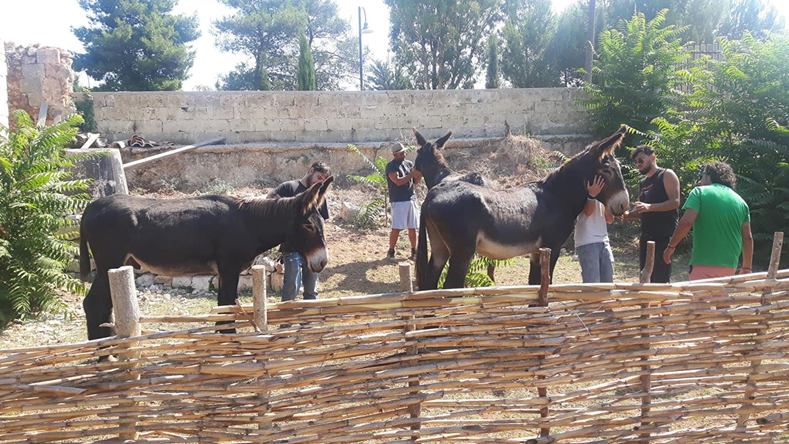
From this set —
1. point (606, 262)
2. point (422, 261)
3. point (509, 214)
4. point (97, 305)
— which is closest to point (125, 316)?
point (97, 305)

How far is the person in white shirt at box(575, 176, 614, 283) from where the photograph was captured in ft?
19.1

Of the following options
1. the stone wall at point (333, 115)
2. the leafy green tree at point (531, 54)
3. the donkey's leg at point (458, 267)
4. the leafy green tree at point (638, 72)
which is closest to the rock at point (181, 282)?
the donkey's leg at point (458, 267)

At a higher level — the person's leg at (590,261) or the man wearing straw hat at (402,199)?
the man wearing straw hat at (402,199)

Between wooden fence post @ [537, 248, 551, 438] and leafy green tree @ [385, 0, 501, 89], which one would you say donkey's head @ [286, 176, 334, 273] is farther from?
leafy green tree @ [385, 0, 501, 89]

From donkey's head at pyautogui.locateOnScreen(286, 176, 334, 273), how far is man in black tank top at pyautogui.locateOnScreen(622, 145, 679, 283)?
10.8ft

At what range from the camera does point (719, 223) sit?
5.35 m

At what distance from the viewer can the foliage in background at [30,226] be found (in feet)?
22.3

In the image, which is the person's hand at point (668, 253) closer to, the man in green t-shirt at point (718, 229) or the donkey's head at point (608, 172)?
the man in green t-shirt at point (718, 229)

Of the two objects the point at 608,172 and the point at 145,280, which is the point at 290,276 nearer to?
the point at 145,280

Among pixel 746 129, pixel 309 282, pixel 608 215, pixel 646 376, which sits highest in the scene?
pixel 746 129

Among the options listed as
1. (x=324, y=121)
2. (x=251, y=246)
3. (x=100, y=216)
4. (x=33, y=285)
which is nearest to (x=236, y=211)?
(x=251, y=246)

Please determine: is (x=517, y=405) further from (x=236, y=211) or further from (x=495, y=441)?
(x=236, y=211)

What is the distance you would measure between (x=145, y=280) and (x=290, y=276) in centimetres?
347

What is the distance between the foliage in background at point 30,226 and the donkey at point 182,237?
5.70ft
